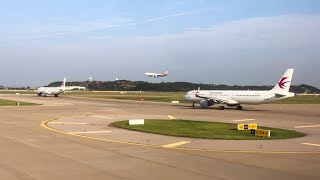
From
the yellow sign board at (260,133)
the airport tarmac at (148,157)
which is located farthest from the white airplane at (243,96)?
the airport tarmac at (148,157)

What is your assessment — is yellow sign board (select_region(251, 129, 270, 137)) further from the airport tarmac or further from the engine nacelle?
the engine nacelle

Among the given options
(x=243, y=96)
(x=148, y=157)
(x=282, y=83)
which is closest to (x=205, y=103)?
(x=243, y=96)

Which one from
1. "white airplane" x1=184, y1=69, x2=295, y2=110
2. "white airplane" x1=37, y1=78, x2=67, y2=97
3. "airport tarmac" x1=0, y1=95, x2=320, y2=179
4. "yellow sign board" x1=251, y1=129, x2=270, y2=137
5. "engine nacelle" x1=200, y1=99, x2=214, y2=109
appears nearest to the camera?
"airport tarmac" x1=0, y1=95, x2=320, y2=179

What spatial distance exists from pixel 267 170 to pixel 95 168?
671 centimetres

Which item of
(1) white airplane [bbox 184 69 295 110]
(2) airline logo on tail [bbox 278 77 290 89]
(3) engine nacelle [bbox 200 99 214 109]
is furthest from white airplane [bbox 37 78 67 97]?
(2) airline logo on tail [bbox 278 77 290 89]

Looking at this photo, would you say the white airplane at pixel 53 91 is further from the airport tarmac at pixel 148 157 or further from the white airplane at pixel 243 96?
the airport tarmac at pixel 148 157

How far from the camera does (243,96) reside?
6462 centimetres

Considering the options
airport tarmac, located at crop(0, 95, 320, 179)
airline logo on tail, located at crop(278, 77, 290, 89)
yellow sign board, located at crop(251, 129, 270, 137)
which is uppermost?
airline logo on tail, located at crop(278, 77, 290, 89)

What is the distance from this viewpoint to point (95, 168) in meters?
15.1

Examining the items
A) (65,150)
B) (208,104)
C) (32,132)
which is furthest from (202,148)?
(208,104)

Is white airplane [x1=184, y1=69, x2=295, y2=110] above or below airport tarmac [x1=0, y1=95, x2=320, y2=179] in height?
above

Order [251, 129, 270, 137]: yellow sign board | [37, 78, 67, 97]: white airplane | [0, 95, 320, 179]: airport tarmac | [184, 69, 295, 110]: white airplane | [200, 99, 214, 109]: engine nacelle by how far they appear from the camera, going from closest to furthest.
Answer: [0, 95, 320, 179]: airport tarmac, [251, 129, 270, 137]: yellow sign board, [184, 69, 295, 110]: white airplane, [200, 99, 214, 109]: engine nacelle, [37, 78, 67, 97]: white airplane

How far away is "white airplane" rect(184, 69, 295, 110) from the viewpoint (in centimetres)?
6016

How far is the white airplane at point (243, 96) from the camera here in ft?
197
